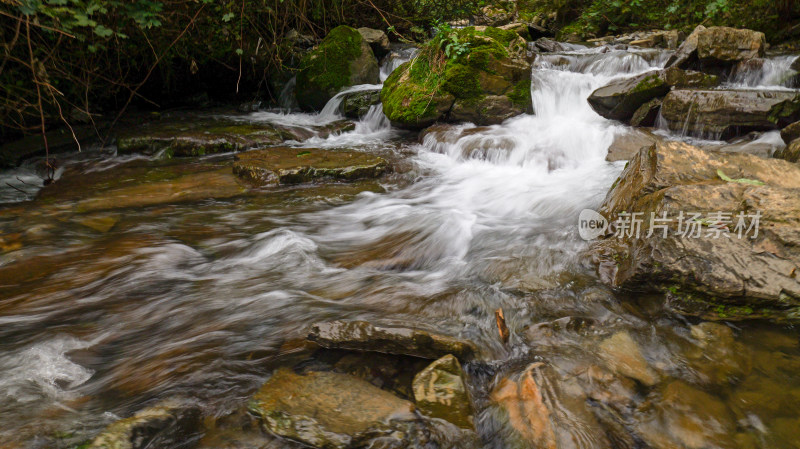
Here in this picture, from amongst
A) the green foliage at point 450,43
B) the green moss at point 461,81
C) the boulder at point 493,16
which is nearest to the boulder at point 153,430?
the green moss at point 461,81

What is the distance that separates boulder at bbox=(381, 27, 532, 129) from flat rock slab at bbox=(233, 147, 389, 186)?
1716mm

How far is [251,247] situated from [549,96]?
20.8 ft

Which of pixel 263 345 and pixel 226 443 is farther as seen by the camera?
pixel 263 345

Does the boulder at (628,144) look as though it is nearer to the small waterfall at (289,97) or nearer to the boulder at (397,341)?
the boulder at (397,341)

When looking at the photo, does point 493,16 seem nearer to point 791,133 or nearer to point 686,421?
point 791,133

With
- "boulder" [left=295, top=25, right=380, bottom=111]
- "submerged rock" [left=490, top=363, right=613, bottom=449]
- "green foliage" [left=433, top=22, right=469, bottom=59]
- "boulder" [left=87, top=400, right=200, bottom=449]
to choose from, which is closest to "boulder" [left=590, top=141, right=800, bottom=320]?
"submerged rock" [left=490, top=363, right=613, bottom=449]

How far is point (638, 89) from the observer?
22.0 feet

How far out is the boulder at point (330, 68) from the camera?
31.3ft

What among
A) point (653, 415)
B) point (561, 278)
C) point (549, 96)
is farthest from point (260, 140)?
point (653, 415)

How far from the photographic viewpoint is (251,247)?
13.5ft

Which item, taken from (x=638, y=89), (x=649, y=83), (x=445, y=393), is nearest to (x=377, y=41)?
(x=638, y=89)

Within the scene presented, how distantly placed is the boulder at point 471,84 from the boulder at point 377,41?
3.39 metres

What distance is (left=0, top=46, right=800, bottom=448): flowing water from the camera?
214 centimetres

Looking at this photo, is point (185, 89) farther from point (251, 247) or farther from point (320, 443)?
point (320, 443)
